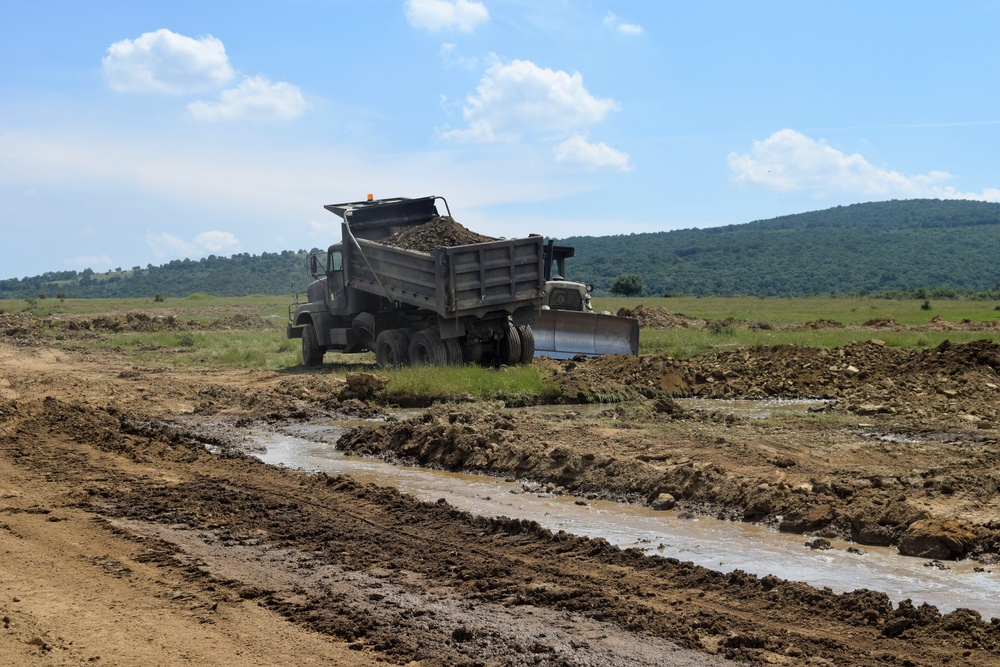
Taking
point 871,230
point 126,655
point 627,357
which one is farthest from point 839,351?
point 871,230

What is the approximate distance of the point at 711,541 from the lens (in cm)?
796

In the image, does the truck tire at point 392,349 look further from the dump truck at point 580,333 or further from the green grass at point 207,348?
the green grass at point 207,348

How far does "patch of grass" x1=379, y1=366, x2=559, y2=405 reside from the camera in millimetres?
16453

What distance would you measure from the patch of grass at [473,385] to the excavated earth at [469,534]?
69 centimetres

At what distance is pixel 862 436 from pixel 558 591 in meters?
7.47

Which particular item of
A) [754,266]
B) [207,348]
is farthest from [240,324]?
[754,266]

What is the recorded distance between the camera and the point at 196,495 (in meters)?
9.17

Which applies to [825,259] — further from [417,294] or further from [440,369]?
[440,369]

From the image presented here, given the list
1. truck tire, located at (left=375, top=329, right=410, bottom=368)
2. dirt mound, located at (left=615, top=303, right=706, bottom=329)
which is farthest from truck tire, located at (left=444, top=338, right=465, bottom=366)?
dirt mound, located at (left=615, top=303, right=706, bottom=329)

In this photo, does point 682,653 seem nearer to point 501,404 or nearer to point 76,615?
point 76,615

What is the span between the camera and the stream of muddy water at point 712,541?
6.73 meters

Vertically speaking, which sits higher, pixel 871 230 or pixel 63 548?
pixel 871 230

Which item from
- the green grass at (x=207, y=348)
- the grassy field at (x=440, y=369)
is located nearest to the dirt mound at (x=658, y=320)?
the grassy field at (x=440, y=369)

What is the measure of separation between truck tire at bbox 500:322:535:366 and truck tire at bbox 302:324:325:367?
493 centimetres
